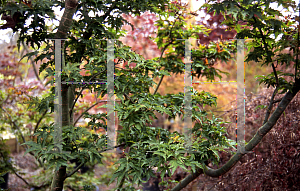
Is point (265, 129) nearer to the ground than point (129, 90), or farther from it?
nearer to the ground

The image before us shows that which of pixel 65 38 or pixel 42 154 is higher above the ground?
pixel 65 38

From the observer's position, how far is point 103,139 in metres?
1.24

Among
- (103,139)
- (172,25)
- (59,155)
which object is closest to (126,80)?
(103,139)

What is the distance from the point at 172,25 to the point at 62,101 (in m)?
0.91

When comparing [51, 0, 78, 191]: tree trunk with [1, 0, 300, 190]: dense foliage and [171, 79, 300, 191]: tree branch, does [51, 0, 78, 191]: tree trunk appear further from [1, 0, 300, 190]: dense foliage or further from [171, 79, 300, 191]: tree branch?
[171, 79, 300, 191]: tree branch

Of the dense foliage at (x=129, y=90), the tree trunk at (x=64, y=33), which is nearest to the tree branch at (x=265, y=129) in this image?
the dense foliage at (x=129, y=90)

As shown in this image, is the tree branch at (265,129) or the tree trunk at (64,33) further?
the tree branch at (265,129)

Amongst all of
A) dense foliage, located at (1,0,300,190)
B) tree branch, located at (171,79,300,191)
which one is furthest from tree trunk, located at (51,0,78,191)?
tree branch, located at (171,79,300,191)

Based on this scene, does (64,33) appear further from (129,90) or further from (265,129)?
(265,129)

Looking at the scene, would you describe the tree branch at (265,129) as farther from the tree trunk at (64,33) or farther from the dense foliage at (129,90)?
the tree trunk at (64,33)

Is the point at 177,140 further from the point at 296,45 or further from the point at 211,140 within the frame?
the point at 296,45

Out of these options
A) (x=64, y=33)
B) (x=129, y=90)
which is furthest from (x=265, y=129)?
(x=64, y=33)

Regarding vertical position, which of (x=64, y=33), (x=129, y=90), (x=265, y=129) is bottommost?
(x=265, y=129)

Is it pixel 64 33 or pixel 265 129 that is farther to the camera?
pixel 265 129
